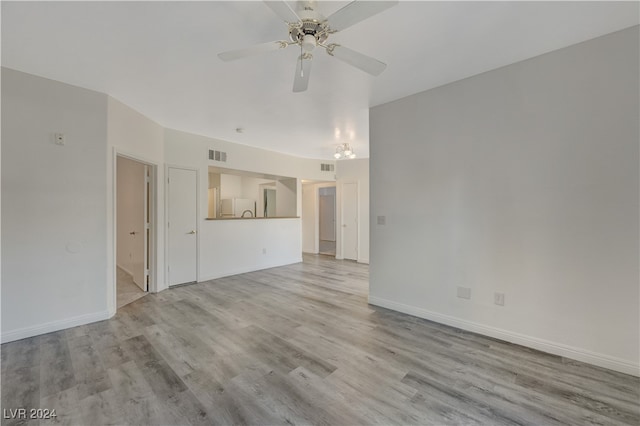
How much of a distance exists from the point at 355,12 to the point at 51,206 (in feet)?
11.1

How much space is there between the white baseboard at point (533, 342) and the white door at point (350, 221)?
3.57 m

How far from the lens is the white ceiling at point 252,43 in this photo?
1772 mm

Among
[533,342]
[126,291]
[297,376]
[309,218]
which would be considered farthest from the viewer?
[309,218]

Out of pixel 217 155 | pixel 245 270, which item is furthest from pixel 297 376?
pixel 217 155

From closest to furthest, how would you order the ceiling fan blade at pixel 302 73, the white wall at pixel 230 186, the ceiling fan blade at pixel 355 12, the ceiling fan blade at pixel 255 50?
the ceiling fan blade at pixel 355 12
the ceiling fan blade at pixel 255 50
the ceiling fan blade at pixel 302 73
the white wall at pixel 230 186

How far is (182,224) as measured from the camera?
4.41 metres

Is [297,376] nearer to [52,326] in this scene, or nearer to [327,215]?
[52,326]

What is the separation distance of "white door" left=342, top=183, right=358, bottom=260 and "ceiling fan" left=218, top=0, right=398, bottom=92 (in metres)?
4.91

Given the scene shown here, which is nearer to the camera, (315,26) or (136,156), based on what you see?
(315,26)

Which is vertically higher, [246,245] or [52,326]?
[246,245]

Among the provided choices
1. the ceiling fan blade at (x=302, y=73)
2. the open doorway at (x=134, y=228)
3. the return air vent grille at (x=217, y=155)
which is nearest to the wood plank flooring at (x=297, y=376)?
the open doorway at (x=134, y=228)

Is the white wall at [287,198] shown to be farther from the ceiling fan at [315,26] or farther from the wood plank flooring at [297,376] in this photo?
the ceiling fan at [315,26]

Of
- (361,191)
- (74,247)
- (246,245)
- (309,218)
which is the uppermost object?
(361,191)

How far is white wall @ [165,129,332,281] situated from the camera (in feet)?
14.8
